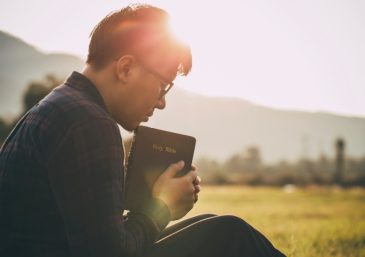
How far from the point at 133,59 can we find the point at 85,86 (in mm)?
283

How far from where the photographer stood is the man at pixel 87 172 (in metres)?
1.97

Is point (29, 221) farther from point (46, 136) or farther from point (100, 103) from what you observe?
point (100, 103)

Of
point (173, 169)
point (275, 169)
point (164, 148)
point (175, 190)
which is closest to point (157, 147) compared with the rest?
point (164, 148)

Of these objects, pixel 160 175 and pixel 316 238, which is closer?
pixel 160 175

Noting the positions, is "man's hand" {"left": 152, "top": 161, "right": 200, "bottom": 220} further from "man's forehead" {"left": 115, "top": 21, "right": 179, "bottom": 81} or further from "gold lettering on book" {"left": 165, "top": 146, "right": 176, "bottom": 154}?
"man's forehead" {"left": 115, "top": 21, "right": 179, "bottom": 81}

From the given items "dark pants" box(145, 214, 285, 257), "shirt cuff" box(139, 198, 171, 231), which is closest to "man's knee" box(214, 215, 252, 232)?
"dark pants" box(145, 214, 285, 257)

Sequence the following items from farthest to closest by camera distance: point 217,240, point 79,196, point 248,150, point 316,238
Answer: point 248,150, point 316,238, point 217,240, point 79,196

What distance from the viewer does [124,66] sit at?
2291mm

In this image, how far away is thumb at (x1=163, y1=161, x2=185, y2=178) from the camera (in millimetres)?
2482

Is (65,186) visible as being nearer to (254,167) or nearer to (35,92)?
(35,92)

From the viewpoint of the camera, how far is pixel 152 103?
2561mm

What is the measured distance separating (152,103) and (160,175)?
416 mm

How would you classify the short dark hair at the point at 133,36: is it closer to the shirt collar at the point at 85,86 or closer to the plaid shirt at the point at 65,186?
the shirt collar at the point at 85,86

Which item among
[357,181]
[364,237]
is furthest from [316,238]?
[357,181]
